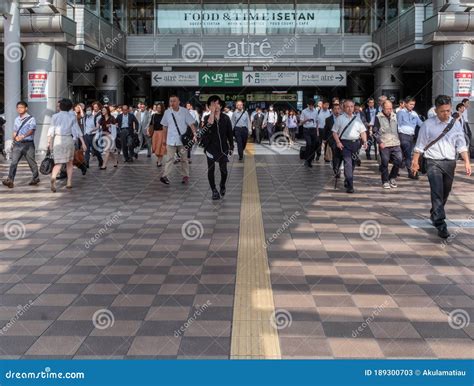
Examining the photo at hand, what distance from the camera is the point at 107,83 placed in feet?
81.8

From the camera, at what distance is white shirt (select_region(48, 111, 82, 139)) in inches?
426

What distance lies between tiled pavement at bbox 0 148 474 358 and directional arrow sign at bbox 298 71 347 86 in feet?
55.6

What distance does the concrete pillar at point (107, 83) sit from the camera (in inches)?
982

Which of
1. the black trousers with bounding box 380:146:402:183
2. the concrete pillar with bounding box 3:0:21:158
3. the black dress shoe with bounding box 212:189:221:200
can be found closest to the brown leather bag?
the concrete pillar with bounding box 3:0:21:158

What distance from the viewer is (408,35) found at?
20062 mm

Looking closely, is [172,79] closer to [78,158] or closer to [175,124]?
[78,158]

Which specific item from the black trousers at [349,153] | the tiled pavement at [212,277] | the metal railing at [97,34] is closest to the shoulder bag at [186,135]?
the tiled pavement at [212,277]

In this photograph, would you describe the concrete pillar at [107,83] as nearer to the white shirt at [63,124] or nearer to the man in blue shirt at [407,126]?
the white shirt at [63,124]

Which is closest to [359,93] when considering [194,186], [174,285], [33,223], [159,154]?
[159,154]

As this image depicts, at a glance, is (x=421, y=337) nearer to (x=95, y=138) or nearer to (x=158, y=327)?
(x=158, y=327)

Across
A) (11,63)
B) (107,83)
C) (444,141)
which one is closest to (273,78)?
(107,83)

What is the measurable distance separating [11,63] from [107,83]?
9.21 m

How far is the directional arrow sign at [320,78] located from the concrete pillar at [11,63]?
13.5 m

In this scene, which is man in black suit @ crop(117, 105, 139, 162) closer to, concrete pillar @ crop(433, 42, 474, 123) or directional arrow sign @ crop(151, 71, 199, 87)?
concrete pillar @ crop(433, 42, 474, 123)
